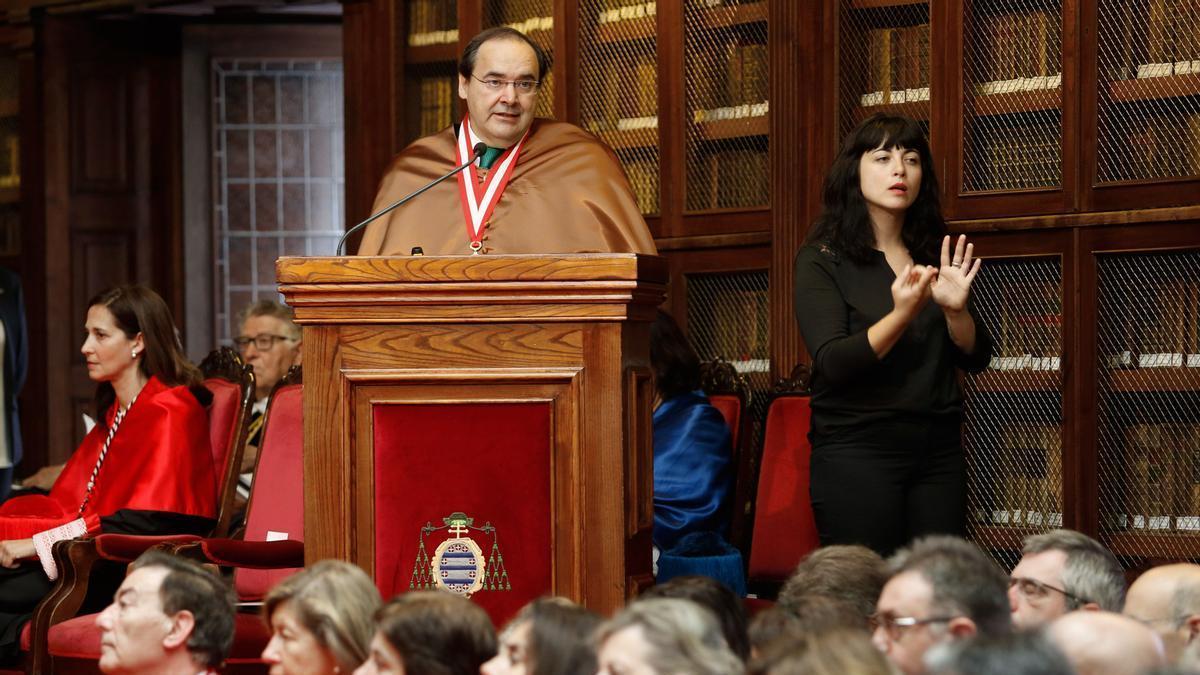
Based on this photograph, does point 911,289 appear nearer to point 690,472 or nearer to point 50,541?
point 690,472

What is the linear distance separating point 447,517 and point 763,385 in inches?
95.2

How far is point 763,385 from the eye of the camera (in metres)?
5.24

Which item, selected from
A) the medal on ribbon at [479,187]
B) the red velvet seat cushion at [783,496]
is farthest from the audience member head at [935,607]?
the red velvet seat cushion at [783,496]

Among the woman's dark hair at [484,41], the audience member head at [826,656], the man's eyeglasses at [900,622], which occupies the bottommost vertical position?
the man's eyeglasses at [900,622]

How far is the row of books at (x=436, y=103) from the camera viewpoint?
604cm

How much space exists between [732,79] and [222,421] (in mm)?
1935

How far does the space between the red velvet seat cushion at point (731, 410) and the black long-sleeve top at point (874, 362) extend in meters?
0.92

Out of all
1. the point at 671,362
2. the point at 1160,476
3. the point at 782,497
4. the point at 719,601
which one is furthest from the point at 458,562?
the point at 1160,476

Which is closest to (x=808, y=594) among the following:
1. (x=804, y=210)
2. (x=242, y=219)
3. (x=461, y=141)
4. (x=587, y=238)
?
(x=587, y=238)

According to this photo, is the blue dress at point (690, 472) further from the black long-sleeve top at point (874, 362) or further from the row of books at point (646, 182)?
the row of books at point (646, 182)

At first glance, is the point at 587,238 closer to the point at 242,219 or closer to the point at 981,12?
the point at 981,12

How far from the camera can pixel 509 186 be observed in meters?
3.62

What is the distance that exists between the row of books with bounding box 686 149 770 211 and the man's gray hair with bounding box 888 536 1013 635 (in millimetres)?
2792

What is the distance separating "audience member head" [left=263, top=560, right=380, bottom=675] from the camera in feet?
9.04
